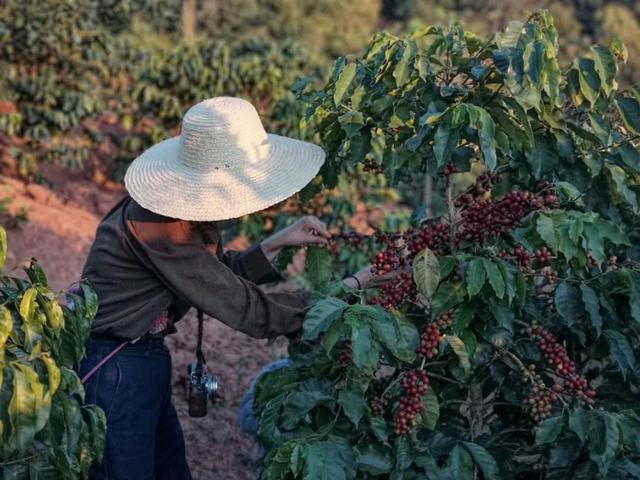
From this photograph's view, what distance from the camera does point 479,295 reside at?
2477 mm

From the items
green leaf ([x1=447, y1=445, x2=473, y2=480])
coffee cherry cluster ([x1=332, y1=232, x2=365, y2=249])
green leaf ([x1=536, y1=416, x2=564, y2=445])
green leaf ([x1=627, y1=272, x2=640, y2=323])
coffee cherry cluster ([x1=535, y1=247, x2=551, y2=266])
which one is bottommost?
green leaf ([x1=447, y1=445, x2=473, y2=480])

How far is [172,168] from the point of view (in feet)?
9.32

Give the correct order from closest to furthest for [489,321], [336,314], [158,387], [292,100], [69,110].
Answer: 1. [336,314]
2. [489,321]
3. [158,387]
4. [292,100]
5. [69,110]

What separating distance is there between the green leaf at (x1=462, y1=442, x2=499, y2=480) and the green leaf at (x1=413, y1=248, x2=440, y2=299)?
1.45 feet

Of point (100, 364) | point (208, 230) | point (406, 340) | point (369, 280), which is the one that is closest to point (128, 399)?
point (100, 364)

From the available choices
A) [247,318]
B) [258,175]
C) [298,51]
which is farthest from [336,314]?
[298,51]

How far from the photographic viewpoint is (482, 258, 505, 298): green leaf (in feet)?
7.59

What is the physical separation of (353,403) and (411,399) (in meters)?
0.15

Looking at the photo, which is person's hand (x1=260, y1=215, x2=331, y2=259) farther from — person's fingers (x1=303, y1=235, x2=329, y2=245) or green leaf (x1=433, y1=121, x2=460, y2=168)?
green leaf (x1=433, y1=121, x2=460, y2=168)

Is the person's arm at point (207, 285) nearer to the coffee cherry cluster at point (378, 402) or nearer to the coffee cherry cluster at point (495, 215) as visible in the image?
the coffee cherry cluster at point (378, 402)

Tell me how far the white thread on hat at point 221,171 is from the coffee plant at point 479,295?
0.21 m

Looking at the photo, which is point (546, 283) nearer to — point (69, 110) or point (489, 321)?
point (489, 321)

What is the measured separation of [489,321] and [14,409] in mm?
1226

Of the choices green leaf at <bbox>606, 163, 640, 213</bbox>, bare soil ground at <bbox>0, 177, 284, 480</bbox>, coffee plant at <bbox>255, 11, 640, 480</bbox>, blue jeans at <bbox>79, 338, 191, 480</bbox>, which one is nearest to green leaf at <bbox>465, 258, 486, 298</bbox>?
coffee plant at <bbox>255, 11, 640, 480</bbox>
